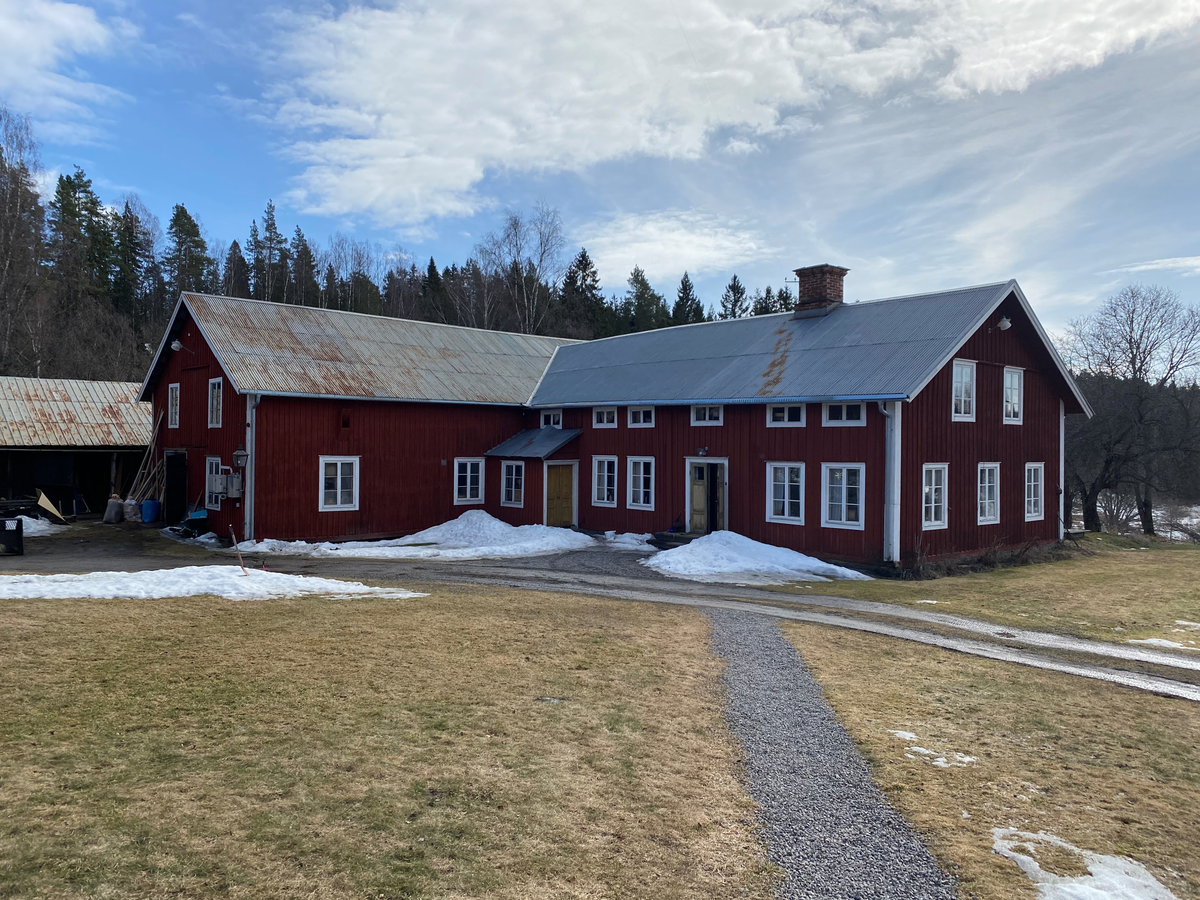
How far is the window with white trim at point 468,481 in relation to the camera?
25.8 meters

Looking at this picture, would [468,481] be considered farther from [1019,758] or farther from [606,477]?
[1019,758]

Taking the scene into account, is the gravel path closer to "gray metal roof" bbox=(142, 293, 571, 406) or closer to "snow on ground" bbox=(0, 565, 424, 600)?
"snow on ground" bbox=(0, 565, 424, 600)

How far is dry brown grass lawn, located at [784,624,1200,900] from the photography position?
559cm

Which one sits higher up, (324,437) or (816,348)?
(816,348)

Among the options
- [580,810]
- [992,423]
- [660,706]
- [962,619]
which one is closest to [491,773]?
[580,810]

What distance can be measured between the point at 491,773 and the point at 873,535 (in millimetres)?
14571

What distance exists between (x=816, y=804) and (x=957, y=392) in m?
16.5

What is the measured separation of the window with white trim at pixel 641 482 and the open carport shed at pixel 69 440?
17449 mm

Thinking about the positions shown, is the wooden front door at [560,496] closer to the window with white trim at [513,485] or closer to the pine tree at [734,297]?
the window with white trim at [513,485]

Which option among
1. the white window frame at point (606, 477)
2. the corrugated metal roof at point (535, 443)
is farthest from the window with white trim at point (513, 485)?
the white window frame at point (606, 477)

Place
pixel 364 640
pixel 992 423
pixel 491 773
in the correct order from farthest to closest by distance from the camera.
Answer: pixel 992 423
pixel 364 640
pixel 491 773

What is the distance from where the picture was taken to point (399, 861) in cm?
478

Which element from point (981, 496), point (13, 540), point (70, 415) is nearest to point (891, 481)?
point (981, 496)

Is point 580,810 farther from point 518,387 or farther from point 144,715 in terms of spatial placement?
point 518,387
